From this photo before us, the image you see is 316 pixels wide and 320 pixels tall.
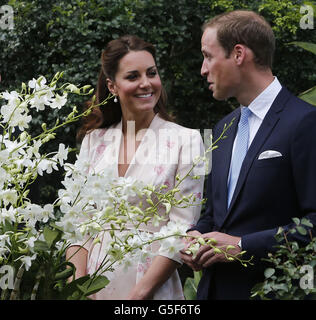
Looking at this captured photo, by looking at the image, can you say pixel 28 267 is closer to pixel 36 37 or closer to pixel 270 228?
pixel 270 228

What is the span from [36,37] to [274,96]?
119 inches

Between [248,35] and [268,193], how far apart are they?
2.42ft

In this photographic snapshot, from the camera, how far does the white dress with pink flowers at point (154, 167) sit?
9.07 feet

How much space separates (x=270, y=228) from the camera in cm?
237

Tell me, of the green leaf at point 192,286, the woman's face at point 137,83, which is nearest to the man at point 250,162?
the woman's face at point 137,83

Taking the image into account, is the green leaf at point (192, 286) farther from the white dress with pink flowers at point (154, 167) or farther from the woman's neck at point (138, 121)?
the woman's neck at point (138, 121)

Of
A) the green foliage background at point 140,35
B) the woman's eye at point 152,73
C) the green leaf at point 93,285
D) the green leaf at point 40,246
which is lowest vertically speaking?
the green leaf at point 93,285

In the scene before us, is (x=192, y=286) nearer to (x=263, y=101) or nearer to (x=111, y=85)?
(x=111, y=85)

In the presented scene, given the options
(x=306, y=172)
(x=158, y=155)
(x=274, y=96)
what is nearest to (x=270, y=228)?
(x=306, y=172)

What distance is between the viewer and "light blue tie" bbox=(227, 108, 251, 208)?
252 cm

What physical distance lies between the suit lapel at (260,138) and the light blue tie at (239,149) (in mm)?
70

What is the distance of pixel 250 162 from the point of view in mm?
2426

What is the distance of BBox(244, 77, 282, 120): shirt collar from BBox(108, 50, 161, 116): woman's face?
609mm

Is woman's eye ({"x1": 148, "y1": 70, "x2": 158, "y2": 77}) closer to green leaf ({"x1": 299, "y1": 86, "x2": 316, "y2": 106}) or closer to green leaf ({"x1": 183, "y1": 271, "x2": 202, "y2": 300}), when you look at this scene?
green leaf ({"x1": 299, "y1": 86, "x2": 316, "y2": 106})
